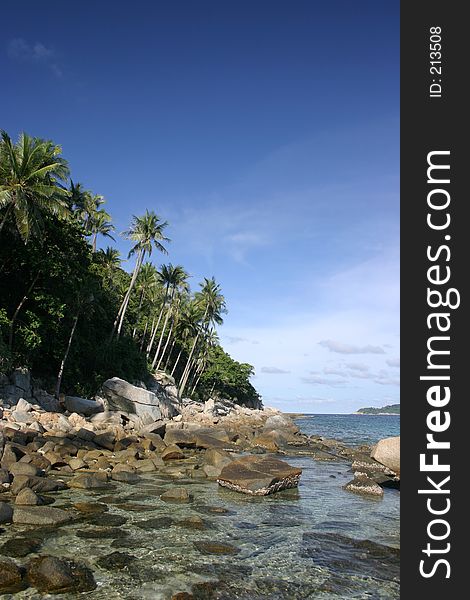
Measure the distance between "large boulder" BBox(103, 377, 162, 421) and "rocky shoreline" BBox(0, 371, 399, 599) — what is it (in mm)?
69

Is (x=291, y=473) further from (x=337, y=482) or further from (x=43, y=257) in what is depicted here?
(x=43, y=257)

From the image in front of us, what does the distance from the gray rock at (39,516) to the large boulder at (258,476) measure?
5957mm

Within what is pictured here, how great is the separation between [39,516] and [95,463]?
7351 millimetres

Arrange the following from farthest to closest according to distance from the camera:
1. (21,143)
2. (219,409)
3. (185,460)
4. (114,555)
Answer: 1. (219,409)
2. (21,143)
3. (185,460)
4. (114,555)

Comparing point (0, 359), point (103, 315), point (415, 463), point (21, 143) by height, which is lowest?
point (415, 463)

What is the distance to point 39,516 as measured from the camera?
29.2ft

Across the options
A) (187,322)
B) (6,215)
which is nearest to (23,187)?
(6,215)

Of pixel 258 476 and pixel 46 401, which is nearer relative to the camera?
pixel 258 476

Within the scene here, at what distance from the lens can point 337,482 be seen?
17094 millimetres

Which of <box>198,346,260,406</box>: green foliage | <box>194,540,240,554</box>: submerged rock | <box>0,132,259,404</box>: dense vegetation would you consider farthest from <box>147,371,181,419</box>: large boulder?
<box>194,540,240,554</box>: submerged rock

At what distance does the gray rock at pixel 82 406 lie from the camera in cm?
2580

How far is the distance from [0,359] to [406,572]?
21.2 m

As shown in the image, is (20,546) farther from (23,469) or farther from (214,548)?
(23,469)

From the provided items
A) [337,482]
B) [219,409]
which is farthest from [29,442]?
[219,409]
